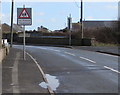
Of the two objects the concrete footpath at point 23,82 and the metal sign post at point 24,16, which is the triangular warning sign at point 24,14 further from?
the concrete footpath at point 23,82

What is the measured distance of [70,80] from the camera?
12031 mm

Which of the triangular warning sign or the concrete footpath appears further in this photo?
the triangular warning sign

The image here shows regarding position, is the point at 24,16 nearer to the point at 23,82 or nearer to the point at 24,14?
the point at 24,14

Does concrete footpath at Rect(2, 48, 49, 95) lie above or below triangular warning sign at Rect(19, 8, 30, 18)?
below

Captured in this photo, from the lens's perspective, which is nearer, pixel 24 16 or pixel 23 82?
pixel 23 82

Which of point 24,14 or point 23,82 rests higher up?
point 24,14

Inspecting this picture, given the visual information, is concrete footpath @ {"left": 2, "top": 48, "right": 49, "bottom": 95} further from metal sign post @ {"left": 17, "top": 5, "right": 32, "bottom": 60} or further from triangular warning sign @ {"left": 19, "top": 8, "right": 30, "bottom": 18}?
triangular warning sign @ {"left": 19, "top": 8, "right": 30, "bottom": 18}

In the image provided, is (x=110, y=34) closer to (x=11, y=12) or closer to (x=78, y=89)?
(x=11, y=12)

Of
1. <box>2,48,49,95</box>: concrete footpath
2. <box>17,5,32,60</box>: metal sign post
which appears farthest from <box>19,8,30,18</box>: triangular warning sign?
<box>2,48,49,95</box>: concrete footpath

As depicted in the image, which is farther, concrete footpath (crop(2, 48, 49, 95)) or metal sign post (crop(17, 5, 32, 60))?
metal sign post (crop(17, 5, 32, 60))

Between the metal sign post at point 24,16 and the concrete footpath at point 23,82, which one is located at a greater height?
the metal sign post at point 24,16

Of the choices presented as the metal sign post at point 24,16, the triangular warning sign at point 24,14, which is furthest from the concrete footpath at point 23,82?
the triangular warning sign at point 24,14

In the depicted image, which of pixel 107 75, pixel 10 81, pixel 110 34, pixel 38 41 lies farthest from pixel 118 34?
pixel 10 81

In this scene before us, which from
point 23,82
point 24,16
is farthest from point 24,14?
point 23,82
